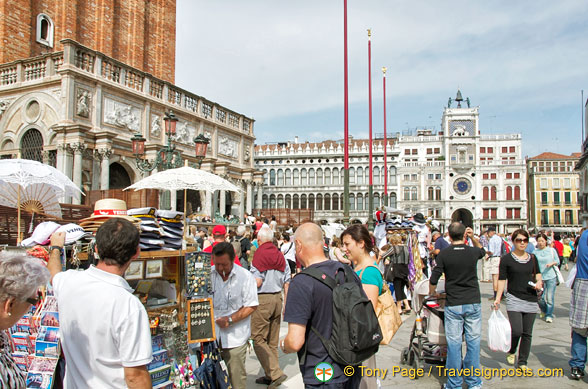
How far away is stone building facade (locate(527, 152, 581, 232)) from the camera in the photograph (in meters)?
63.4

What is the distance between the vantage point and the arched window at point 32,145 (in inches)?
680

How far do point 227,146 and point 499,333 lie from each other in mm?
24046

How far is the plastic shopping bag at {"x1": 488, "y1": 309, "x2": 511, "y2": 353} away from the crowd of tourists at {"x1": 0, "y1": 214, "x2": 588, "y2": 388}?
0.66 ft

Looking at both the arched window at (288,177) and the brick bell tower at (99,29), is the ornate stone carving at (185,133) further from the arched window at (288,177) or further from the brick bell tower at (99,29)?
the arched window at (288,177)

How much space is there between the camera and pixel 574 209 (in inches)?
2486

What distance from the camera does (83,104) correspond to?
1677cm

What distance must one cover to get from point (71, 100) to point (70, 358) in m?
16.4

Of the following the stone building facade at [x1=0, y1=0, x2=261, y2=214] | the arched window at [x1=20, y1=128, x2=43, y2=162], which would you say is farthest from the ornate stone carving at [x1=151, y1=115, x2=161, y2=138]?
the arched window at [x1=20, y1=128, x2=43, y2=162]

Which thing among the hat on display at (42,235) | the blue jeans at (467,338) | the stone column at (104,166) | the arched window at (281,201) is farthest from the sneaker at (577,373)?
the arched window at (281,201)

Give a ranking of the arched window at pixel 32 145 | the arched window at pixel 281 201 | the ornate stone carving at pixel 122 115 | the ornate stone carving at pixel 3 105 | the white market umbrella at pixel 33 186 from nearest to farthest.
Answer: the white market umbrella at pixel 33 186, the arched window at pixel 32 145, the ornate stone carving at pixel 3 105, the ornate stone carving at pixel 122 115, the arched window at pixel 281 201

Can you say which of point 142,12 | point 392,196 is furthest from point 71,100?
point 392,196

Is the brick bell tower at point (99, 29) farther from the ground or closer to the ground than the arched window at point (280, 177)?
farther from the ground

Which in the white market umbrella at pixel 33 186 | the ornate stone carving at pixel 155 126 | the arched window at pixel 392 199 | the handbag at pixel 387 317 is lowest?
the handbag at pixel 387 317

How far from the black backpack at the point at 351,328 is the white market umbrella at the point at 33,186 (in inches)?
156
